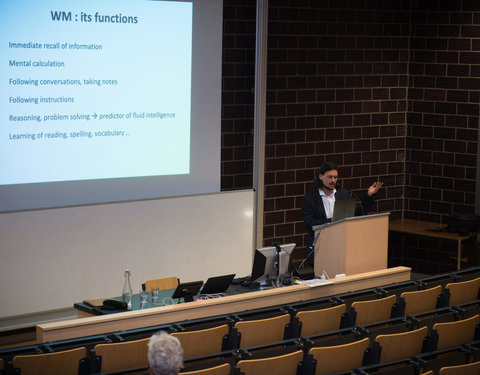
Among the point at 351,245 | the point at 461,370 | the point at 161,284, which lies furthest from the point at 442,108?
the point at 461,370

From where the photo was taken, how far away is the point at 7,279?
7.66m

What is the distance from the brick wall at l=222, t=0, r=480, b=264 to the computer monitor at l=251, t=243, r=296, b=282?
2.43 m

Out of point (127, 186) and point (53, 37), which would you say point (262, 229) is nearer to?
point (127, 186)

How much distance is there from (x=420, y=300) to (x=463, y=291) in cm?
54

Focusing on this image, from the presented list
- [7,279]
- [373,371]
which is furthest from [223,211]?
[373,371]

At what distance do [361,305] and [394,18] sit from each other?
17.1 feet

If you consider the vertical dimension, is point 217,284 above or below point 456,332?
above

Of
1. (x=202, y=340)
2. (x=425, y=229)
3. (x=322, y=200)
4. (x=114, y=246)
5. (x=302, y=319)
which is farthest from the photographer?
(x=425, y=229)

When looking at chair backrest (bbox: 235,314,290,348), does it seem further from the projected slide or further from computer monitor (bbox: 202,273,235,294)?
the projected slide

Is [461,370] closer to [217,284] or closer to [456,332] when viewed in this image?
[456,332]

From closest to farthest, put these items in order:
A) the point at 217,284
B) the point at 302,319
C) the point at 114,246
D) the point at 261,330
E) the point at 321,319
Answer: the point at 261,330 < the point at 302,319 < the point at 321,319 < the point at 217,284 < the point at 114,246

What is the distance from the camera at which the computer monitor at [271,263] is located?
A: 22.2ft

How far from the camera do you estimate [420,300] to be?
6676 millimetres

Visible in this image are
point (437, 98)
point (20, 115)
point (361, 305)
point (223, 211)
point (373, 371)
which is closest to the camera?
point (373, 371)
